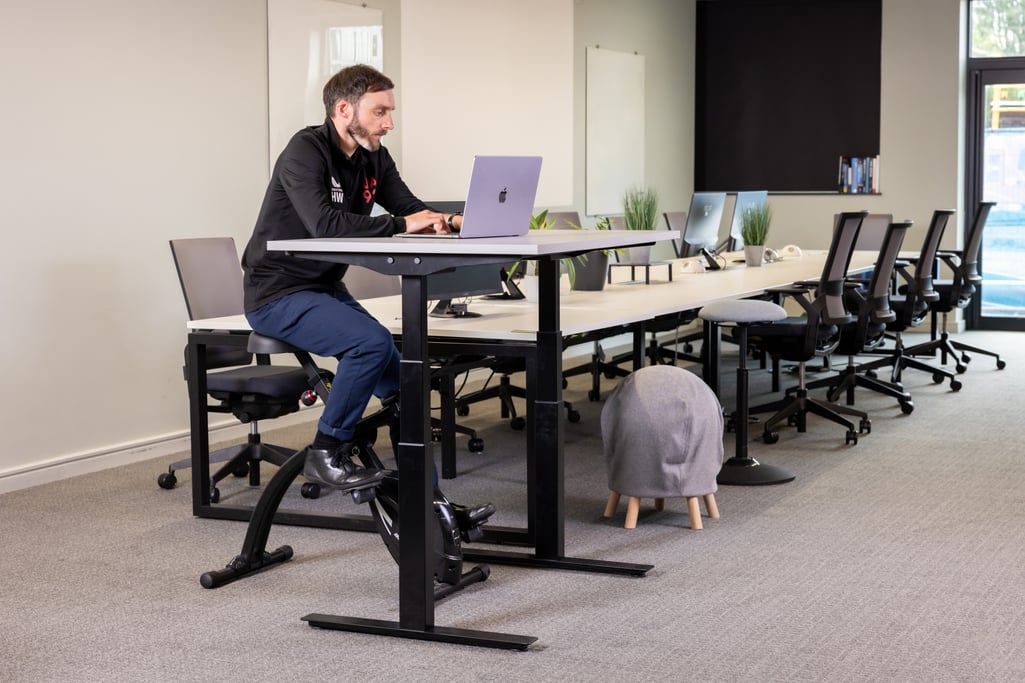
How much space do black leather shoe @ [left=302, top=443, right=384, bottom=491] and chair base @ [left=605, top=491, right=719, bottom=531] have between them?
4.08 ft

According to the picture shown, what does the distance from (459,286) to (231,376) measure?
963mm

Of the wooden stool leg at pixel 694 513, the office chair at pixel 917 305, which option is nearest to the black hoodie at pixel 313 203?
the wooden stool leg at pixel 694 513

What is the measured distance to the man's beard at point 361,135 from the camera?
3.68m

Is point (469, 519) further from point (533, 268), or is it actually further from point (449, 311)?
point (533, 268)

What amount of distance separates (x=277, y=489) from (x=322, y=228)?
0.83 metres

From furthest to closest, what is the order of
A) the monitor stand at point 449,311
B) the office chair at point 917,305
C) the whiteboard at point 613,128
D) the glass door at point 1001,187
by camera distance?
1. the glass door at point 1001,187
2. the whiteboard at point 613,128
3. the office chair at point 917,305
4. the monitor stand at point 449,311

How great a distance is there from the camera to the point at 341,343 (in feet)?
11.7

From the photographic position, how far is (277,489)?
3.67 m

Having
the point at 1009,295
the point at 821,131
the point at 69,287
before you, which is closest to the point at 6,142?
the point at 69,287

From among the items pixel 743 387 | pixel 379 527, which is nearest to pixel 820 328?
pixel 743 387

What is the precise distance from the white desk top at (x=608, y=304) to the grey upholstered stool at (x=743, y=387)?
0.13 m

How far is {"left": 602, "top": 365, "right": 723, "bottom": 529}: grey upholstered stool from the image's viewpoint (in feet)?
13.8

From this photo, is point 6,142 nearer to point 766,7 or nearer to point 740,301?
point 740,301

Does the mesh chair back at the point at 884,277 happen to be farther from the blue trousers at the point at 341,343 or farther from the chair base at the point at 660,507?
the blue trousers at the point at 341,343
